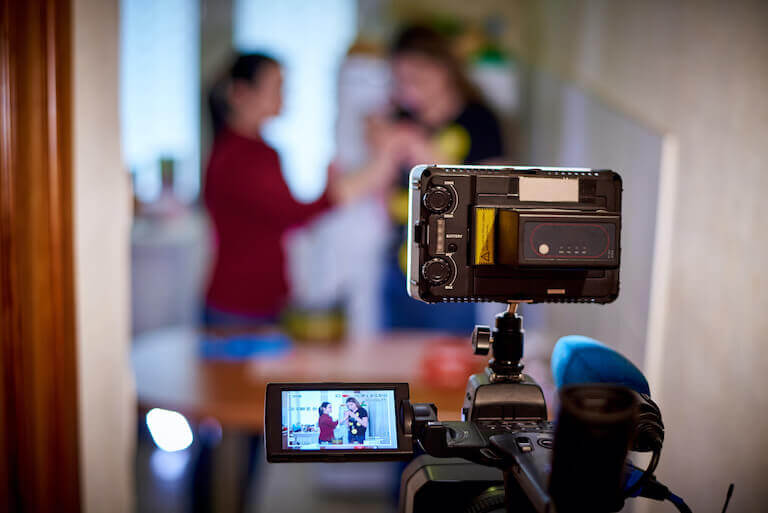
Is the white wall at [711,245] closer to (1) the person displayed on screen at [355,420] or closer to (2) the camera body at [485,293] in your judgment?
(2) the camera body at [485,293]

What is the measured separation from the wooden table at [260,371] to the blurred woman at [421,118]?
0.72m

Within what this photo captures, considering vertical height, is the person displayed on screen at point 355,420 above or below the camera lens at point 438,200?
below

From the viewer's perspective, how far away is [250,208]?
2.71m

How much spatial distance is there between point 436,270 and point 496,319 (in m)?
0.13

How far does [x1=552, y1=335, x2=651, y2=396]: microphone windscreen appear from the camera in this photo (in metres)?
0.80

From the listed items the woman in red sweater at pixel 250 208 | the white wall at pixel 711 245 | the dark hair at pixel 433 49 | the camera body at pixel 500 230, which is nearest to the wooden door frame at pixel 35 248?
the camera body at pixel 500 230

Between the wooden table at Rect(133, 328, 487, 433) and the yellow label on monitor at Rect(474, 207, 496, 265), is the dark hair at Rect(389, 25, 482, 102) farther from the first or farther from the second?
the yellow label on monitor at Rect(474, 207, 496, 265)

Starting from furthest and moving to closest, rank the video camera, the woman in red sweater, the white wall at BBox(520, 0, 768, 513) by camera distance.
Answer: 1. the woman in red sweater
2. the white wall at BBox(520, 0, 768, 513)
3. the video camera

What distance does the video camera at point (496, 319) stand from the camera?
0.73 meters

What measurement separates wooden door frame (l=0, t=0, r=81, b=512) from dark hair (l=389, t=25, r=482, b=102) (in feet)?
7.92

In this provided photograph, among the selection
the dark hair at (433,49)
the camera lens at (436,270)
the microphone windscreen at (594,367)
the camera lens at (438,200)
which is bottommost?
the microphone windscreen at (594,367)

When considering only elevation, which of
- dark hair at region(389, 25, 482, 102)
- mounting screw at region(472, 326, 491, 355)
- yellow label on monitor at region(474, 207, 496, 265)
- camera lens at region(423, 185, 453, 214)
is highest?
dark hair at region(389, 25, 482, 102)

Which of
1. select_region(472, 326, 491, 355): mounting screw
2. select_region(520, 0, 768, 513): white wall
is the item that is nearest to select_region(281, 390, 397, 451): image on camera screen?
Answer: select_region(472, 326, 491, 355): mounting screw

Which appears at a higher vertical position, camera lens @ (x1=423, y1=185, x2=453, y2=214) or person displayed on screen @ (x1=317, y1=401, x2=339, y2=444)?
camera lens @ (x1=423, y1=185, x2=453, y2=214)
